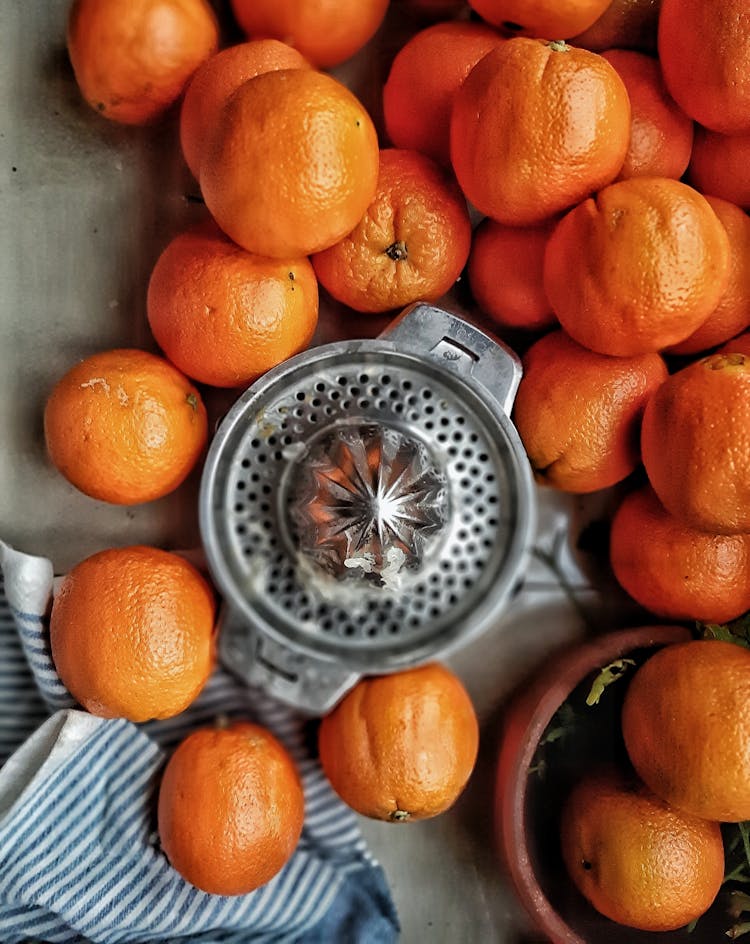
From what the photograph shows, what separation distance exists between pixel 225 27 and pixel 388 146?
6.3 inches

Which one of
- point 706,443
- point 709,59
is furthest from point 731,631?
point 709,59

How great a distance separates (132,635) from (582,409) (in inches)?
13.3

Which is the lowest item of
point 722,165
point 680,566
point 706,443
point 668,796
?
point 668,796

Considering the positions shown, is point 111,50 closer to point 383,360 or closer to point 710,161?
point 383,360

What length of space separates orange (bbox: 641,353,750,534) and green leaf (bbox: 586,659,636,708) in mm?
122

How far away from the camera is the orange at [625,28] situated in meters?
0.66

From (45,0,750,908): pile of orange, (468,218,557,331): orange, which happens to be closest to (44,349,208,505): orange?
(45,0,750,908): pile of orange

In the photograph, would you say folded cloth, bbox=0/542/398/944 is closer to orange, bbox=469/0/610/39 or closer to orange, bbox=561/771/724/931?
orange, bbox=561/771/724/931

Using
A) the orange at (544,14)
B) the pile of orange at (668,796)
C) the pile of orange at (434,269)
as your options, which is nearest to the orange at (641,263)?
the pile of orange at (434,269)

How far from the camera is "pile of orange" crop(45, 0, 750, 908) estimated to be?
1.88ft

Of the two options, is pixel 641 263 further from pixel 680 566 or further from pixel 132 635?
pixel 132 635

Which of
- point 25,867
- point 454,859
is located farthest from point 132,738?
point 454,859

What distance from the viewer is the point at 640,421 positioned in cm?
65

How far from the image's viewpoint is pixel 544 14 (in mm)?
624
